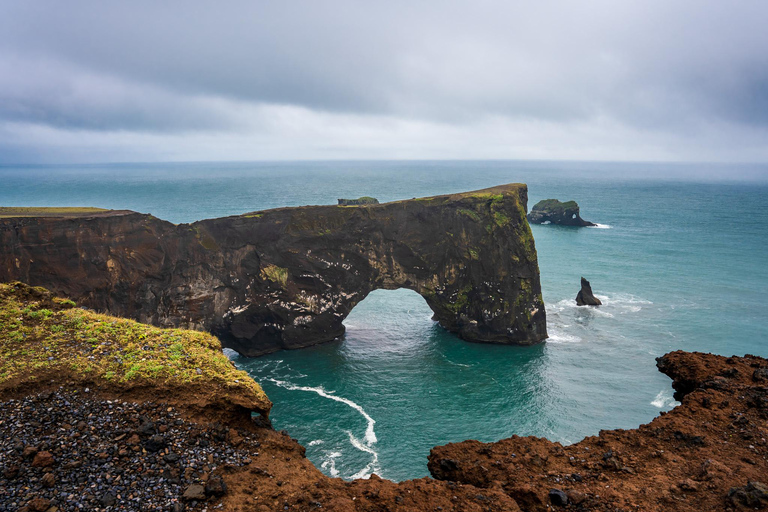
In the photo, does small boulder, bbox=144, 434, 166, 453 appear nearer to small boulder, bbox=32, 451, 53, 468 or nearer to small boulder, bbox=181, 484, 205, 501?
small boulder, bbox=181, 484, 205, 501

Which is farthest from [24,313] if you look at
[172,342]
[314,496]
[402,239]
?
[402,239]

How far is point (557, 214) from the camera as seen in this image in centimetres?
13000

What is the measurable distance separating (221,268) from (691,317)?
57.4 metres

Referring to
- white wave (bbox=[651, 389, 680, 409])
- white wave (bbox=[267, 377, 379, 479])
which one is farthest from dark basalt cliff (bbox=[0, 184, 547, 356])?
white wave (bbox=[651, 389, 680, 409])

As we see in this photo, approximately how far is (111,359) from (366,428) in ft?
76.5

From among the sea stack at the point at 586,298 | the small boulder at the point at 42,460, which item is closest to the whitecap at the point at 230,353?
the small boulder at the point at 42,460

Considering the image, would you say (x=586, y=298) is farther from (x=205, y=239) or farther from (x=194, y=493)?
(x=194, y=493)

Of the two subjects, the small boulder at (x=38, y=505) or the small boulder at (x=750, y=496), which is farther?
the small boulder at (x=750, y=496)

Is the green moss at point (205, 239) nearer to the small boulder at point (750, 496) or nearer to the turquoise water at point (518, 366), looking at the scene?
the turquoise water at point (518, 366)

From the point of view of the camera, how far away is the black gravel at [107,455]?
42.7 feet

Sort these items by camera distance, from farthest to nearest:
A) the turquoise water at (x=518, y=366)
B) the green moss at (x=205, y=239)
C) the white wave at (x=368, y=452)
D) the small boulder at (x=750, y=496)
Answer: the green moss at (x=205, y=239) < the turquoise water at (x=518, y=366) < the white wave at (x=368, y=452) < the small boulder at (x=750, y=496)

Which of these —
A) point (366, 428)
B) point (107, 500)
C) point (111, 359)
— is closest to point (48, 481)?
point (107, 500)

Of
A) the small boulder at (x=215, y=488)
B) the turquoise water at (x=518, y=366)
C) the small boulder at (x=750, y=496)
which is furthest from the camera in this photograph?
the turquoise water at (x=518, y=366)

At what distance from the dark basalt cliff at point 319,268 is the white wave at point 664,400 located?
1424cm
